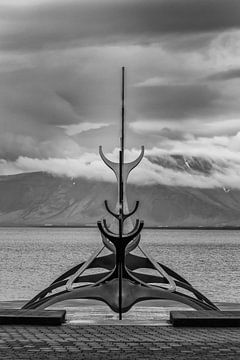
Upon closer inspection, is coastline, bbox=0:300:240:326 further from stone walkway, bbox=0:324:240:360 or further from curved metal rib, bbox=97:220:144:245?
curved metal rib, bbox=97:220:144:245

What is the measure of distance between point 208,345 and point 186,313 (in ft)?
17.4

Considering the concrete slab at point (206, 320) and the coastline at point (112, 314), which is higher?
the concrete slab at point (206, 320)

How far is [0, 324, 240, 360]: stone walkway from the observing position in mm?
15586

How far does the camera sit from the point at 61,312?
2259 centimetres

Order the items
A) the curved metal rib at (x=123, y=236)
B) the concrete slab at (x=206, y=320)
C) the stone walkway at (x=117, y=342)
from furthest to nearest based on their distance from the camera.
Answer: the curved metal rib at (x=123, y=236), the concrete slab at (x=206, y=320), the stone walkway at (x=117, y=342)

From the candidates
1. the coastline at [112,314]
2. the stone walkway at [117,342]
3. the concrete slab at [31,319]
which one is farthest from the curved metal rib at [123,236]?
the concrete slab at [31,319]

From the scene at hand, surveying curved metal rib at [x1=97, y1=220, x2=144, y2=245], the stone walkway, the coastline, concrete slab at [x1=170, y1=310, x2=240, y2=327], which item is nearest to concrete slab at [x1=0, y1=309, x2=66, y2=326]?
the stone walkway

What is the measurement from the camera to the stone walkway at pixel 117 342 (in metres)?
15.6

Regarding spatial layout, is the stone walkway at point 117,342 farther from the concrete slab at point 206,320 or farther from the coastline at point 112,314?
the coastline at point 112,314

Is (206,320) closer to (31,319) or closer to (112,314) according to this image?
(31,319)

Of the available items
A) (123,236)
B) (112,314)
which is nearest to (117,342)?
(123,236)

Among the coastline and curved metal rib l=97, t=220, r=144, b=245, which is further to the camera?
curved metal rib l=97, t=220, r=144, b=245

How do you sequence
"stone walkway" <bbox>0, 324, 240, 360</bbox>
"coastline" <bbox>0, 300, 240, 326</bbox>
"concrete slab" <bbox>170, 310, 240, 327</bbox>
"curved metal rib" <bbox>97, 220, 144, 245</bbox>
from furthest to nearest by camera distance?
"curved metal rib" <bbox>97, 220, 144, 245</bbox> < "coastline" <bbox>0, 300, 240, 326</bbox> < "concrete slab" <bbox>170, 310, 240, 327</bbox> < "stone walkway" <bbox>0, 324, 240, 360</bbox>

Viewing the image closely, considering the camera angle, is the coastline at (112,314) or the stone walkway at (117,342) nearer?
the stone walkway at (117,342)
